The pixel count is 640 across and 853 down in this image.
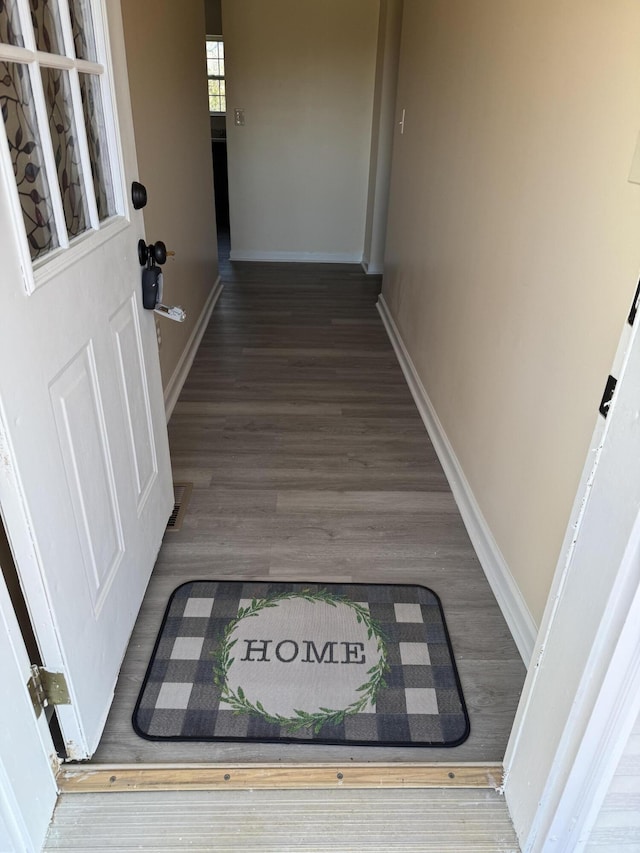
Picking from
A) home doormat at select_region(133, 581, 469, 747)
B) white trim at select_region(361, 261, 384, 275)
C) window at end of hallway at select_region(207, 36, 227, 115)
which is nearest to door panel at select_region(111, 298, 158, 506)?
home doormat at select_region(133, 581, 469, 747)

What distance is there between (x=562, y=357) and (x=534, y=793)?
926 millimetres

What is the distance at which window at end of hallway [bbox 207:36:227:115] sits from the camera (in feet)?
23.7

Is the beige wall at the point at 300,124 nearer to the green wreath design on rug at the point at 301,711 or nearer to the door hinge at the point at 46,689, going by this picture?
the green wreath design on rug at the point at 301,711

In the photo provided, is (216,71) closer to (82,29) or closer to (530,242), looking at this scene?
(82,29)

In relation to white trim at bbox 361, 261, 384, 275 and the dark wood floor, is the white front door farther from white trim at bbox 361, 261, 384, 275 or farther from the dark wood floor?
white trim at bbox 361, 261, 384, 275

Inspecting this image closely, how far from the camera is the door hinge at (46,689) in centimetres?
115

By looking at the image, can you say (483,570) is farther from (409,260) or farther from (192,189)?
(192,189)

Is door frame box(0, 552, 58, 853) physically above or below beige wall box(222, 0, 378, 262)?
below

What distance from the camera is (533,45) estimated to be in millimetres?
1610

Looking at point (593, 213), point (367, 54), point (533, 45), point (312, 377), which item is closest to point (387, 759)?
point (593, 213)

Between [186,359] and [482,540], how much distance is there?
2.03 metres

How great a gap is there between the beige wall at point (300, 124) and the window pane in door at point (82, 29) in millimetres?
4230

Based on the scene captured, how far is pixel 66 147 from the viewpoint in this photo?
1.27 meters

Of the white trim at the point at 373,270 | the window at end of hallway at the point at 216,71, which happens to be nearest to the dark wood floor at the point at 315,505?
the white trim at the point at 373,270
